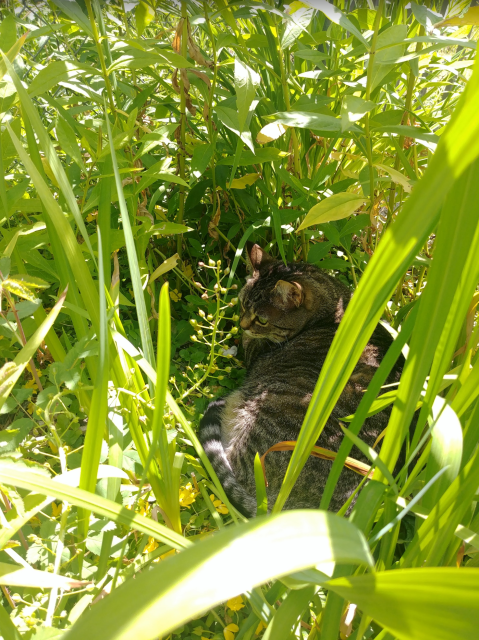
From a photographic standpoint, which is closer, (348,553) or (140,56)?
(348,553)

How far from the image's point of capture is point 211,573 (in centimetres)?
27

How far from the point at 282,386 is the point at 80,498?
1.10 meters

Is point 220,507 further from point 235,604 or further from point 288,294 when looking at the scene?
point 288,294

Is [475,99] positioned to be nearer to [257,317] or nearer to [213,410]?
[213,410]

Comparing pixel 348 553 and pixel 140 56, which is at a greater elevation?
pixel 140 56

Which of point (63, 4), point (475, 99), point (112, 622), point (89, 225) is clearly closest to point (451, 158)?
point (475, 99)

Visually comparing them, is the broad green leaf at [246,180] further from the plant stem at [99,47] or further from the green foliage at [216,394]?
the plant stem at [99,47]

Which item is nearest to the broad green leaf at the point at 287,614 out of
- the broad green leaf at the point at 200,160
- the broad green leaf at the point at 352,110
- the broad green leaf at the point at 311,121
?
the broad green leaf at the point at 352,110

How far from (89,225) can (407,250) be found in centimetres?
169

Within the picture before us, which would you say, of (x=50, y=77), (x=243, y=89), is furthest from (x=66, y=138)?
(x=243, y=89)

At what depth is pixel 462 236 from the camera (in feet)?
1.49

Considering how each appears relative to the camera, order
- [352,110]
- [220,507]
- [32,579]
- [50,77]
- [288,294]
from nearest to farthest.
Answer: [32,579] < [352,110] < [50,77] < [220,507] < [288,294]

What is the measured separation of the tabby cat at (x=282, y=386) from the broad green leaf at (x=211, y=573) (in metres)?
0.92

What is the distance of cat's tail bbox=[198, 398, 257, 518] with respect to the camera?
1196mm
